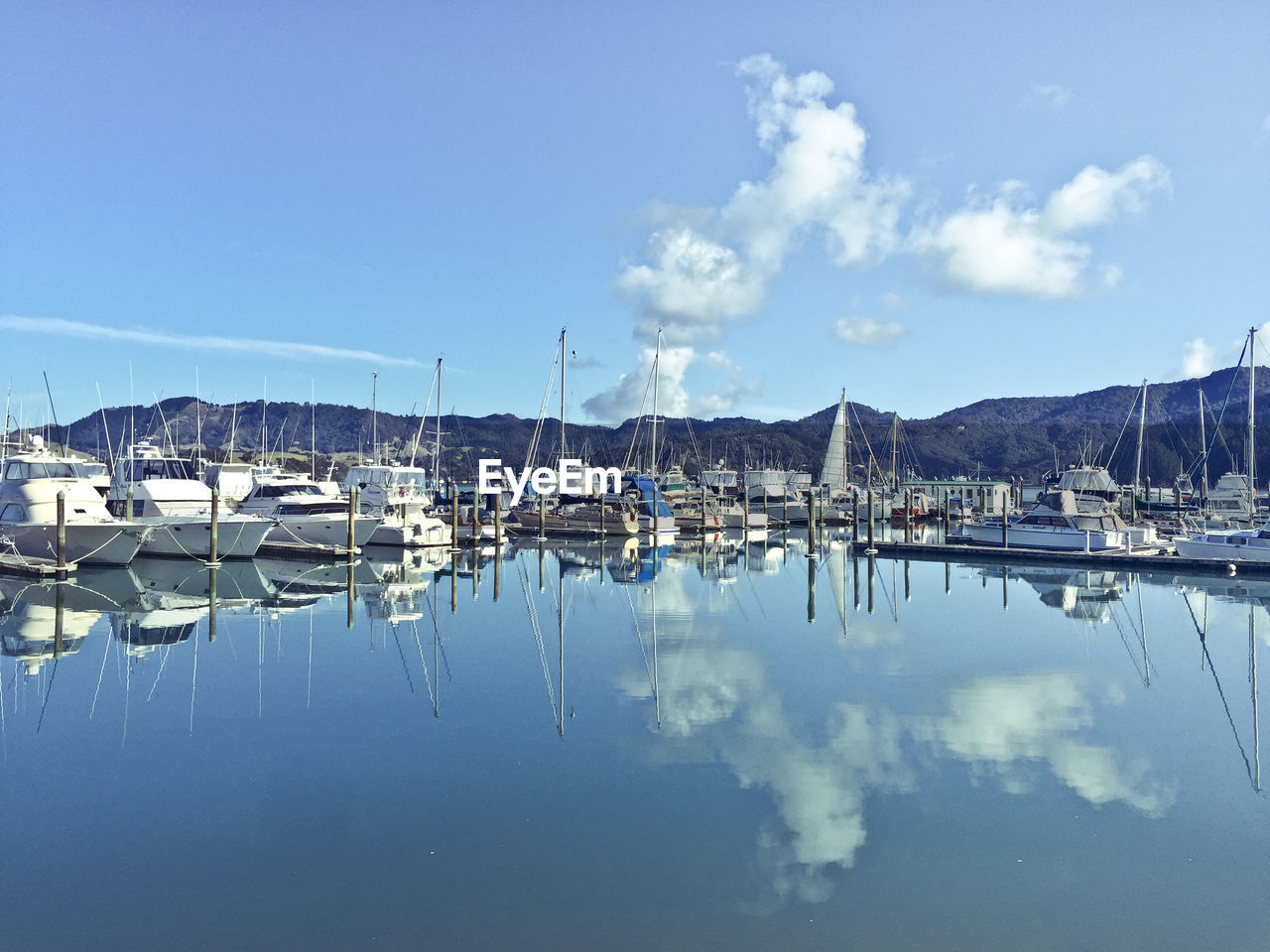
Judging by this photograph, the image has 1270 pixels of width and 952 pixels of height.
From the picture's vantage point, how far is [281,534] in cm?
4550

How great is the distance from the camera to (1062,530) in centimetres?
4916

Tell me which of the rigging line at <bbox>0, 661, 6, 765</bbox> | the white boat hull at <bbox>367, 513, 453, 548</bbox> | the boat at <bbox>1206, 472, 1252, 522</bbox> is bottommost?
the rigging line at <bbox>0, 661, 6, 765</bbox>

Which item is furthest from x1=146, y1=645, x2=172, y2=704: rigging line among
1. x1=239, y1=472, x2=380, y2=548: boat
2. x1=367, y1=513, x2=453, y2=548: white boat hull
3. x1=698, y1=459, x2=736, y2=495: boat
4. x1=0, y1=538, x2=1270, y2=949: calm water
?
x1=698, y1=459, x2=736, y2=495: boat

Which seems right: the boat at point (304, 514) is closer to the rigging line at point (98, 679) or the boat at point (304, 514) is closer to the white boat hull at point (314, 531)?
the white boat hull at point (314, 531)

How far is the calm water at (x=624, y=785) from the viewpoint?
8.69 meters

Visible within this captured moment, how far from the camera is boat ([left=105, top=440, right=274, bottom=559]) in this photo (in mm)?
39781

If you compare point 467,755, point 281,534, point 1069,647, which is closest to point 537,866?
point 467,755

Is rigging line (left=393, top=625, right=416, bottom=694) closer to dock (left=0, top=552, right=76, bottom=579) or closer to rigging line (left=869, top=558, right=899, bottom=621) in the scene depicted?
rigging line (left=869, top=558, right=899, bottom=621)

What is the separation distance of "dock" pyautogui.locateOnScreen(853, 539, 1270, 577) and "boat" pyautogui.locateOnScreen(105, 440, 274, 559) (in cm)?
3250

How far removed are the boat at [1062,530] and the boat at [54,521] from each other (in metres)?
44.3

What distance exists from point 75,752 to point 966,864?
41.6ft

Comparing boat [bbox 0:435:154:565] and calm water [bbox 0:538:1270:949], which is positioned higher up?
boat [bbox 0:435:154:565]

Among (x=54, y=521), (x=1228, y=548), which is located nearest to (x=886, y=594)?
(x=1228, y=548)

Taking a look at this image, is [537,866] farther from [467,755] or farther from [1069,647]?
[1069,647]
